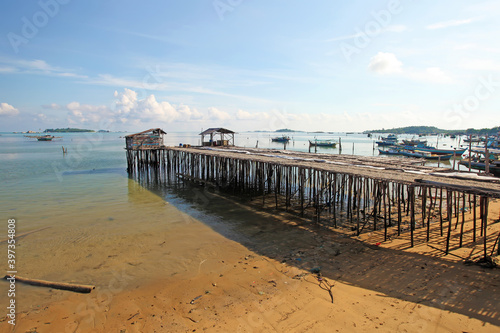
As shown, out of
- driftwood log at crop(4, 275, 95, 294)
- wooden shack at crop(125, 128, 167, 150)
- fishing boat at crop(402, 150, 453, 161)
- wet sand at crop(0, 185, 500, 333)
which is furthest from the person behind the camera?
fishing boat at crop(402, 150, 453, 161)

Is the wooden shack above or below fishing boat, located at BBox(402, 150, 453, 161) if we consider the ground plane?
above

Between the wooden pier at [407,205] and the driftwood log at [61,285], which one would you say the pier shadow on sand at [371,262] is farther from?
the driftwood log at [61,285]

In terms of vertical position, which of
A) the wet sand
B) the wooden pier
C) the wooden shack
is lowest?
the wet sand

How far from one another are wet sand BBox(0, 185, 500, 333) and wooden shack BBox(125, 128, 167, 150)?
17008 millimetres

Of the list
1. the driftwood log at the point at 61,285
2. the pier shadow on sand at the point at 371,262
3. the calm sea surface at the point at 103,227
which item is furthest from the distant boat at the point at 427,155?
the driftwood log at the point at 61,285

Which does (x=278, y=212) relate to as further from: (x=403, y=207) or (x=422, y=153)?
(x=422, y=153)

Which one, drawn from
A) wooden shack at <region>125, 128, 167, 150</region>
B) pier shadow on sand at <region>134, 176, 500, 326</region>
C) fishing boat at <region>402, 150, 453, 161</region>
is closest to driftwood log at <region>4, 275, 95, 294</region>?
pier shadow on sand at <region>134, 176, 500, 326</region>

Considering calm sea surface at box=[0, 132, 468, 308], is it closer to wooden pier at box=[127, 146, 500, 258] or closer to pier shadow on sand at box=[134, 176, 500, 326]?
pier shadow on sand at box=[134, 176, 500, 326]

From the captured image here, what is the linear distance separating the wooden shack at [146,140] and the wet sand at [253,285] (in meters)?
17.0

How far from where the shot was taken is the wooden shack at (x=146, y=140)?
2608 centimetres

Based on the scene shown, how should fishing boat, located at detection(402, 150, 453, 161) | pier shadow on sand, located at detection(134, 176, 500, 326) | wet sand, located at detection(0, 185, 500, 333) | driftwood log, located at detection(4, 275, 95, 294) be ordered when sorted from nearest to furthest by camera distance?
wet sand, located at detection(0, 185, 500, 333) → pier shadow on sand, located at detection(134, 176, 500, 326) → driftwood log, located at detection(4, 275, 95, 294) → fishing boat, located at detection(402, 150, 453, 161)

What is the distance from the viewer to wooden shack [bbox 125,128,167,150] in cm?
2608

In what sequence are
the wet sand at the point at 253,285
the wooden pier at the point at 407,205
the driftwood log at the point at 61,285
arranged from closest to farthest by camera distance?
the wet sand at the point at 253,285, the driftwood log at the point at 61,285, the wooden pier at the point at 407,205

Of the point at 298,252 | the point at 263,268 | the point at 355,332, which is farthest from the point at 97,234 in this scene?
the point at 355,332
